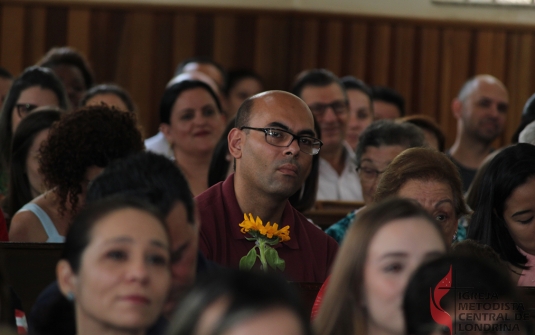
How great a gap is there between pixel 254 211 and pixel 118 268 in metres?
1.51

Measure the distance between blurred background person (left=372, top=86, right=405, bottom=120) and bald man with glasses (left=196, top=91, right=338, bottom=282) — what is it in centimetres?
368

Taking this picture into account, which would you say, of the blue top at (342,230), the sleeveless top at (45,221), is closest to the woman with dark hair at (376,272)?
the sleeveless top at (45,221)

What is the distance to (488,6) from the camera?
838cm

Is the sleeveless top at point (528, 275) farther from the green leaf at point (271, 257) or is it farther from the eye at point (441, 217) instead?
the green leaf at point (271, 257)

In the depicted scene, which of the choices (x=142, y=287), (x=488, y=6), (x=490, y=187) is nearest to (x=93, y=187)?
(x=142, y=287)

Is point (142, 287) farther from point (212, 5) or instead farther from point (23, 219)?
point (212, 5)

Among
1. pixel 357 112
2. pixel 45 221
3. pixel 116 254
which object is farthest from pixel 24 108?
pixel 116 254

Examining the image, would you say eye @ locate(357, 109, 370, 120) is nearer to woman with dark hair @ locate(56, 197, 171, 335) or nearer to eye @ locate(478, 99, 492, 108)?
eye @ locate(478, 99, 492, 108)

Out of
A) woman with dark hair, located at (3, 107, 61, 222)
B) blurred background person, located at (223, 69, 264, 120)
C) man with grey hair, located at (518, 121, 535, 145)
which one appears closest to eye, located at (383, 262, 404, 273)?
woman with dark hair, located at (3, 107, 61, 222)

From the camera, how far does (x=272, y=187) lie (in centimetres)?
349

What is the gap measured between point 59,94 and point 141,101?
2932mm

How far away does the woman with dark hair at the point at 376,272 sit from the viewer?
7.09ft

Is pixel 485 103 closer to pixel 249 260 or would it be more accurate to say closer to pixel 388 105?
pixel 388 105

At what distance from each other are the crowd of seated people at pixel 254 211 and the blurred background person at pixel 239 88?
1.66 feet
